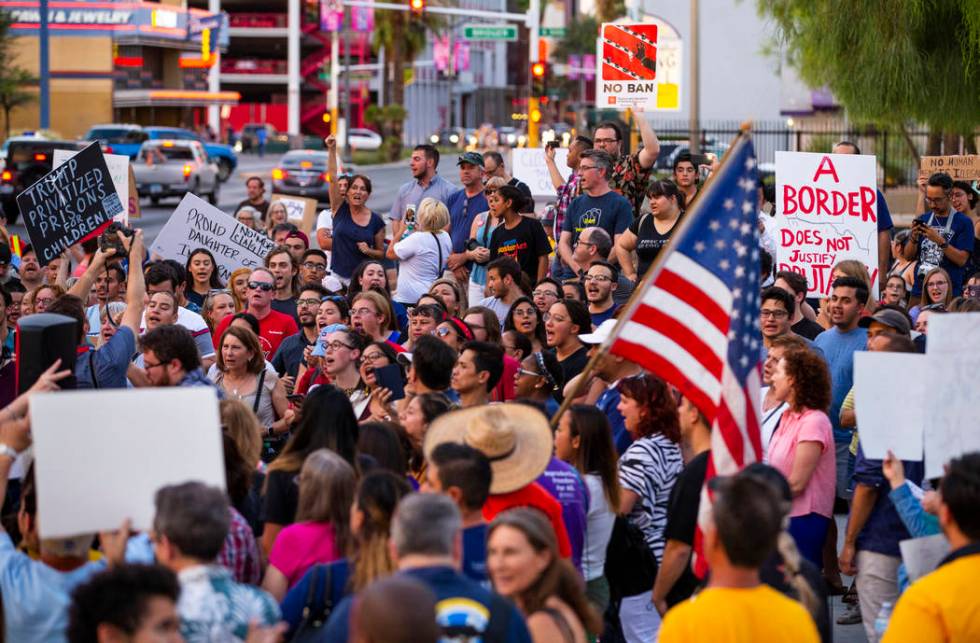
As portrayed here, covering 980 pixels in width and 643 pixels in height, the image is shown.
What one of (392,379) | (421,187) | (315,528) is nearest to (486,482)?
(315,528)

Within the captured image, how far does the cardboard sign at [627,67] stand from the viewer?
16.2 meters

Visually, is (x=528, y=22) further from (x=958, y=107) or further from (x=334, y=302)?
(x=334, y=302)

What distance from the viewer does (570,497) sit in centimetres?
605

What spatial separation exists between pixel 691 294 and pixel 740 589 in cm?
184

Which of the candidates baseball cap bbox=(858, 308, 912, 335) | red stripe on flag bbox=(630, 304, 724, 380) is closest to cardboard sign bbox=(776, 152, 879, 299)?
baseball cap bbox=(858, 308, 912, 335)

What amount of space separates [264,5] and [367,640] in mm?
100264

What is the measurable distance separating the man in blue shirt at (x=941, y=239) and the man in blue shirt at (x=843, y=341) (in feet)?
11.3

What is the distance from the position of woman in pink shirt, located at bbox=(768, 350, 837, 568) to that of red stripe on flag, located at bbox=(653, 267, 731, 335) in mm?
1178

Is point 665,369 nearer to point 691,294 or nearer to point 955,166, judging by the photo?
point 691,294

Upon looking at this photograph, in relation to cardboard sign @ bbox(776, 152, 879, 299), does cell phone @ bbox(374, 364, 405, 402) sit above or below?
below

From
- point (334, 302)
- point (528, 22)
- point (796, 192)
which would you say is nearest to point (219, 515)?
point (334, 302)

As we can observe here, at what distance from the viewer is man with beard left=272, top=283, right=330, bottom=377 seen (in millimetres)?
10305

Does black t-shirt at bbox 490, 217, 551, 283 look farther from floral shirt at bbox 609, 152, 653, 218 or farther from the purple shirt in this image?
the purple shirt

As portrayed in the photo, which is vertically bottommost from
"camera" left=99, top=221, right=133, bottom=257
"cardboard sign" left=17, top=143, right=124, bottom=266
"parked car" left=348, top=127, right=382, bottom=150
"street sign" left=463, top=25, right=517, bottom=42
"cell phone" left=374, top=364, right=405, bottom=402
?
"cell phone" left=374, top=364, right=405, bottom=402
